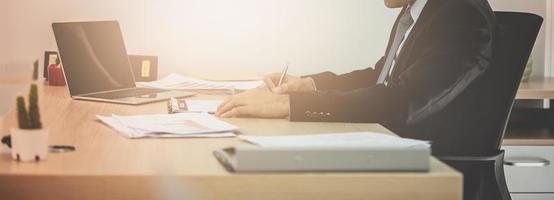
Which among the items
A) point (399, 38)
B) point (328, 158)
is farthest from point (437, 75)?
point (328, 158)

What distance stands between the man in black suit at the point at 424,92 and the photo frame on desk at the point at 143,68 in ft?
3.92

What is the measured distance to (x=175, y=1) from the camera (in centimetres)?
352

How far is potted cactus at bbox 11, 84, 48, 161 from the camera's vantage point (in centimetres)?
137

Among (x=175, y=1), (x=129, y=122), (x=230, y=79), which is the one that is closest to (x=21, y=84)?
(x=129, y=122)

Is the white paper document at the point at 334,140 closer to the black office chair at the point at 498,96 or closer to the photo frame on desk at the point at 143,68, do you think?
the black office chair at the point at 498,96

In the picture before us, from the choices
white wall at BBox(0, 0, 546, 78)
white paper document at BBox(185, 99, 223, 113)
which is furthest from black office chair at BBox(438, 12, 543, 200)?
white wall at BBox(0, 0, 546, 78)

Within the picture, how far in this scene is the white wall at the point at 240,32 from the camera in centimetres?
349

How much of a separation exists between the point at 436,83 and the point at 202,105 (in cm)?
64

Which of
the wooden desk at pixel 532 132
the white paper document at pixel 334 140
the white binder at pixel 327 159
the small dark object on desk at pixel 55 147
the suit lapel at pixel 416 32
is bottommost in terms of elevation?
the wooden desk at pixel 532 132

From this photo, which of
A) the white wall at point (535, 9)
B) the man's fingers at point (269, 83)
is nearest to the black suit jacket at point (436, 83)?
the man's fingers at point (269, 83)

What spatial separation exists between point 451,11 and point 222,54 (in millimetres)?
1563

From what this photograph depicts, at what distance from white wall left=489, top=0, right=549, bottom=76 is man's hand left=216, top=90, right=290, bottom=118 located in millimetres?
1813

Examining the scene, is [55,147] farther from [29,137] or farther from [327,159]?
[327,159]

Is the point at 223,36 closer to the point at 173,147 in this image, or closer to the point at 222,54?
the point at 222,54
